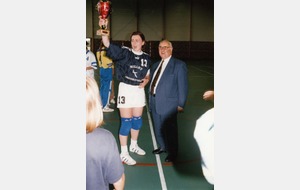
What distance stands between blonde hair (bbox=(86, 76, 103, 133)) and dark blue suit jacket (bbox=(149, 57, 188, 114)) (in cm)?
246

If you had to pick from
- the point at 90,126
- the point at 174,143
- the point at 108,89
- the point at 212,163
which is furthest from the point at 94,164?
the point at 108,89

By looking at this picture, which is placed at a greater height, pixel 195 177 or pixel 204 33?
pixel 204 33

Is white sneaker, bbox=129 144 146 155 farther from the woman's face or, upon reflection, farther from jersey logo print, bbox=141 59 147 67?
the woman's face

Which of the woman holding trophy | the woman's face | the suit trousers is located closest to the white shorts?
the woman holding trophy

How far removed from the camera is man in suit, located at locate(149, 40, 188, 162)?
3.91m

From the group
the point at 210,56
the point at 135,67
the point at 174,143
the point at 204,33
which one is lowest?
the point at 174,143

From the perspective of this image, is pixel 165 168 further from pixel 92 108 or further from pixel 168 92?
pixel 92 108

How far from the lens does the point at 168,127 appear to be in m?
4.14

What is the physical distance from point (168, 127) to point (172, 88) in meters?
0.57

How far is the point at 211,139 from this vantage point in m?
1.09

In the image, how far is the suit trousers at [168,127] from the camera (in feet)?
13.4

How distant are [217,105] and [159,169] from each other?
3.27 meters

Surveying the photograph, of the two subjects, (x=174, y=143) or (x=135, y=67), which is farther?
(x=174, y=143)

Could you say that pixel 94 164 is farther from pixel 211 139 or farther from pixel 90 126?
pixel 211 139
